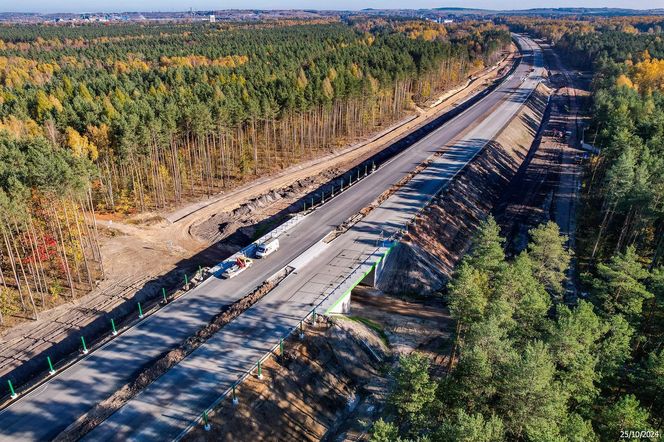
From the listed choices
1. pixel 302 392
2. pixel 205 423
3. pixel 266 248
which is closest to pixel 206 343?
pixel 205 423

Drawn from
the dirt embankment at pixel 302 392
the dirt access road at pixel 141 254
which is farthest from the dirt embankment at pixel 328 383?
the dirt access road at pixel 141 254

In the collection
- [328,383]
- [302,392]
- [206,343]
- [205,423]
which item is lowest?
[328,383]

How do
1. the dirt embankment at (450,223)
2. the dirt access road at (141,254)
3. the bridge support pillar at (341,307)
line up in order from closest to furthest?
the dirt access road at (141,254), the bridge support pillar at (341,307), the dirt embankment at (450,223)

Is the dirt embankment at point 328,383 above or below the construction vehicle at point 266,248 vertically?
below

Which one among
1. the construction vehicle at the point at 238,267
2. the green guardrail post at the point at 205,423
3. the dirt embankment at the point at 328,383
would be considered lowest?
the dirt embankment at the point at 328,383

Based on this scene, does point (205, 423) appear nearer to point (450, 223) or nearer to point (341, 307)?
point (341, 307)

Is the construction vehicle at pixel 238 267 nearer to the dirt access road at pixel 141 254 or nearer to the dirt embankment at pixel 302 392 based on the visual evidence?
the dirt access road at pixel 141 254

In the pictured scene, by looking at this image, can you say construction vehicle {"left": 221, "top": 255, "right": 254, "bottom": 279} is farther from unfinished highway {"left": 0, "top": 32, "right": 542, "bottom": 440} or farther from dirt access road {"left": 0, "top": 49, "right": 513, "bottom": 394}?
dirt access road {"left": 0, "top": 49, "right": 513, "bottom": 394}
